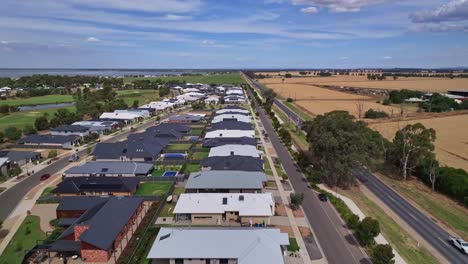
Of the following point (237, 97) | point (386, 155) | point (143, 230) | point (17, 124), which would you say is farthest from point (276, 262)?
point (237, 97)

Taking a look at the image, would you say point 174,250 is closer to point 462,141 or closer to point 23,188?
point 23,188

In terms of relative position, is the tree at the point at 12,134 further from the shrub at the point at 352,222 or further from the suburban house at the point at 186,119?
the shrub at the point at 352,222

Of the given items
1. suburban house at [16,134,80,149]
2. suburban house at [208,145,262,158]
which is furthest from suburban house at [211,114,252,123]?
suburban house at [16,134,80,149]

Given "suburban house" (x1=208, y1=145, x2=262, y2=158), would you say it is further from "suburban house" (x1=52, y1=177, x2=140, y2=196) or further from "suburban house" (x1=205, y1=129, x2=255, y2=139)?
"suburban house" (x1=52, y1=177, x2=140, y2=196)

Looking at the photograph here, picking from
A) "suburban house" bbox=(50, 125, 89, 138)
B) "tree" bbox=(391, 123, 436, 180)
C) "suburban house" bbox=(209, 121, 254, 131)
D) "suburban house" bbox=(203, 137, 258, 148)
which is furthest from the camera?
"suburban house" bbox=(209, 121, 254, 131)

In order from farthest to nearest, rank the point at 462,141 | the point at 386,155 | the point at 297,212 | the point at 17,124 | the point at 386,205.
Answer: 1. the point at 17,124
2. the point at 462,141
3. the point at 386,155
4. the point at 386,205
5. the point at 297,212

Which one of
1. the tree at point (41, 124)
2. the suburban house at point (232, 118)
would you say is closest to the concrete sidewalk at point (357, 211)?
the suburban house at point (232, 118)
